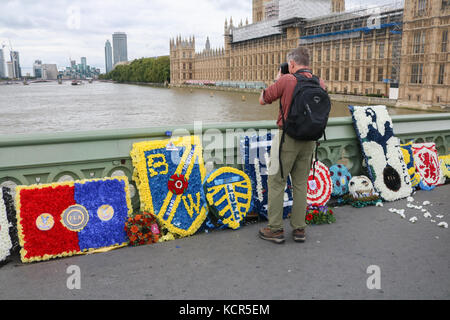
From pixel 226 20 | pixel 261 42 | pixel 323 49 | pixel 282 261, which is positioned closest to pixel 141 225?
pixel 282 261

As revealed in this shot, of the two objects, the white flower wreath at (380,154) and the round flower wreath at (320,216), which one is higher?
the white flower wreath at (380,154)

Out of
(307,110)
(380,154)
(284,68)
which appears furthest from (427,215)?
(284,68)

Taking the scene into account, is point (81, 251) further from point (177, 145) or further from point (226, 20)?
point (226, 20)

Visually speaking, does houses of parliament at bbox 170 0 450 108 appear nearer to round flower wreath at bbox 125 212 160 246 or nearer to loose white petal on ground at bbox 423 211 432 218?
loose white petal on ground at bbox 423 211 432 218

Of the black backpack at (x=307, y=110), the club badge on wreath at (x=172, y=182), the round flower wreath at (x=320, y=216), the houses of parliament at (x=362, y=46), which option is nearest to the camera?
the black backpack at (x=307, y=110)

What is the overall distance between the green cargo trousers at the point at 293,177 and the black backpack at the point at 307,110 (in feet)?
0.43

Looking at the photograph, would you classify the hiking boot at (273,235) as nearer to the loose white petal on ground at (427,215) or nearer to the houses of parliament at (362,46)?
the loose white petal on ground at (427,215)

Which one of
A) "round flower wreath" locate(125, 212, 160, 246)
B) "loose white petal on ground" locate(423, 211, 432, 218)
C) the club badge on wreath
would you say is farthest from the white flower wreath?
"round flower wreath" locate(125, 212, 160, 246)

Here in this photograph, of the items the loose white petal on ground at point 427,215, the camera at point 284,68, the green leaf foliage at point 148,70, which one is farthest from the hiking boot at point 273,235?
the green leaf foliage at point 148,70

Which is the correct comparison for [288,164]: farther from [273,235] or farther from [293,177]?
[273,235]

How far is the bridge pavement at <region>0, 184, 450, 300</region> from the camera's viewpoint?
2.14m

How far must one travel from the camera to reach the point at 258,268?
2.42 metres

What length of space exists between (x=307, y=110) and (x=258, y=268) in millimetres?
1018

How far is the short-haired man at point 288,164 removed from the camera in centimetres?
266
